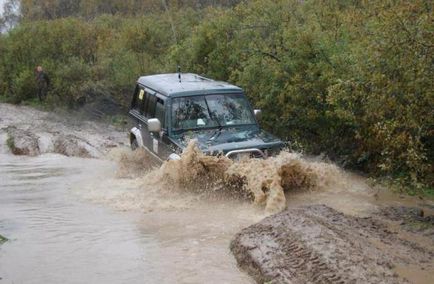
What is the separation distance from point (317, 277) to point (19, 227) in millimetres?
4896

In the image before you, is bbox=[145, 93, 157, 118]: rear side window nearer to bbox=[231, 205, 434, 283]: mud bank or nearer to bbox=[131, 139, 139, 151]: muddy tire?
bbox=[131, 139, 139, 151]: muddy tire

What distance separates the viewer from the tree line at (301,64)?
297 inches

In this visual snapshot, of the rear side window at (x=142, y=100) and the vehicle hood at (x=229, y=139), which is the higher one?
the rear side window at (x=142, y=100)

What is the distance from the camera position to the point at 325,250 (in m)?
5.99

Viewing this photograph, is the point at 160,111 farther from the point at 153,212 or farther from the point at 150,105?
the point at 153,212

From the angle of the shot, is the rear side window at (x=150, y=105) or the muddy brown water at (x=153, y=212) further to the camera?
the rear side window at (x=150, y=105)

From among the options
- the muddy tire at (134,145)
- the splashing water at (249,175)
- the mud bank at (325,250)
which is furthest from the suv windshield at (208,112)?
the mud bank at (325,250)

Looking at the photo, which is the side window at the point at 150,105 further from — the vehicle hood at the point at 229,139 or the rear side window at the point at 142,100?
the vehicle hood at the point at 229,139

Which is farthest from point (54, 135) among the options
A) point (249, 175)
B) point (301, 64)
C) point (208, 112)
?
point (249, 175)

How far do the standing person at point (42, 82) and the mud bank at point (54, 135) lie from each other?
4.13 feet

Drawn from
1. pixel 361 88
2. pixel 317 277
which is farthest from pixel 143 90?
pixel 317 277

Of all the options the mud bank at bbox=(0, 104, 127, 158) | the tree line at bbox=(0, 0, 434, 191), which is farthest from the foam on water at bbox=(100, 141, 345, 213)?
the mud bank at bbox=(0, 104, 127, 158)

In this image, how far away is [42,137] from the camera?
15969 millimetres

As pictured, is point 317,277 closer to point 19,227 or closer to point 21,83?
point 19,227
